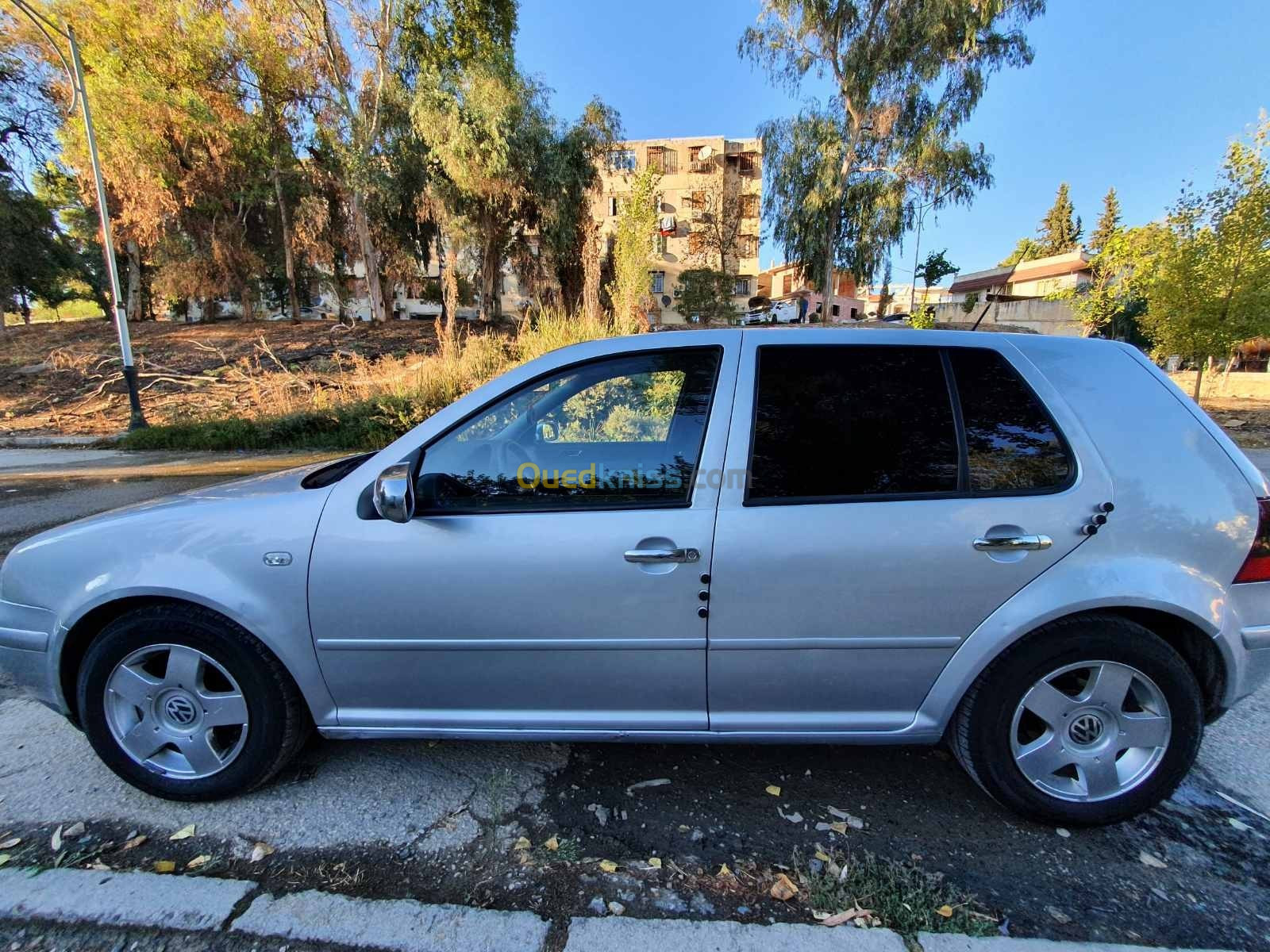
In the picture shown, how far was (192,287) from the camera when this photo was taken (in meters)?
23.8

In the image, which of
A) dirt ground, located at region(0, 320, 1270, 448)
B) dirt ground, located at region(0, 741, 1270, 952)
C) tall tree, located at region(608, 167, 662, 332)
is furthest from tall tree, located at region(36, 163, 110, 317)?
dirt ground, located at region(0, 741, 1270, 952)

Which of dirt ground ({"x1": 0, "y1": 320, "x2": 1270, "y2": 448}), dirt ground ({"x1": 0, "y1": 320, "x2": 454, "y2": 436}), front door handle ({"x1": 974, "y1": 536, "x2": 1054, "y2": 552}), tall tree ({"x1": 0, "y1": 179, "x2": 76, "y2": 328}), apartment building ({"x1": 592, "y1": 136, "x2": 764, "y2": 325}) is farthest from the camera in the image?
apartment building ({"x1": 592, "y1": 136, "x2": 764, "y2": 325})

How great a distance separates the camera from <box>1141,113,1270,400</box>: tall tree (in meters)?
12.5

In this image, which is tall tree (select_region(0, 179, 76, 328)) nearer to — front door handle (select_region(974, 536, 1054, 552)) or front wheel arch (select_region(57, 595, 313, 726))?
front wheel arch (select_region(57, 595, 313, 726))

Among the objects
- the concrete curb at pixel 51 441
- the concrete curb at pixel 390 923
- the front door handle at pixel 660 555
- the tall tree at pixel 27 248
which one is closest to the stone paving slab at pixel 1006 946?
the concrete curb at pixel 390 923

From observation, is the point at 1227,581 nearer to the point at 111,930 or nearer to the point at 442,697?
the point at 442,697

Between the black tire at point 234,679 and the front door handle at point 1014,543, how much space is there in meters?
2.44

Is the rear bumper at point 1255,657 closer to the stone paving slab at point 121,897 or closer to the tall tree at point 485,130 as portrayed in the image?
the stone paving slab at point 121,897

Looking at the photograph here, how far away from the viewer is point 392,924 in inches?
66.1

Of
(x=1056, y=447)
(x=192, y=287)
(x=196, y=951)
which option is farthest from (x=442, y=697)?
(x=192, y=287)

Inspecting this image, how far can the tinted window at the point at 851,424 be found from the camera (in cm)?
196

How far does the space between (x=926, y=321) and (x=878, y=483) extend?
59.5 feet

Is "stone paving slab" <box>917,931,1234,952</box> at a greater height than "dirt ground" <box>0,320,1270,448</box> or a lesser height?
lesser

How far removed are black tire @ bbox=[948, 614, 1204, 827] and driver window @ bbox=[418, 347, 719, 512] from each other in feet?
4.07
